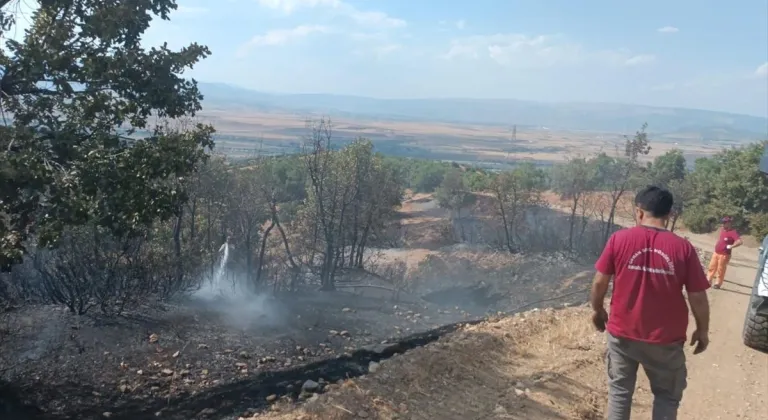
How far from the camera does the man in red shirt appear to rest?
13.2 ft

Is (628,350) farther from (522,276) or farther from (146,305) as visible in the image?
(522,276)

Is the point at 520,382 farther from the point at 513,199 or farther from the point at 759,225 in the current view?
the point at 513,199

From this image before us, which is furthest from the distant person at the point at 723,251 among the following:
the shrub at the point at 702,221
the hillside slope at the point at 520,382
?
the shrub at the point at 702,221

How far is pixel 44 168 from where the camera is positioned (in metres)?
6.32

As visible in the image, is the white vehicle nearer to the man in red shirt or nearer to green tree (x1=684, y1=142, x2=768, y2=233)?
the man in red shirt

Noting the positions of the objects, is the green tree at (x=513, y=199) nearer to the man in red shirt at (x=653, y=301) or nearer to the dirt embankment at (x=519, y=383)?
the dirt embankment at (x=519, y=383)

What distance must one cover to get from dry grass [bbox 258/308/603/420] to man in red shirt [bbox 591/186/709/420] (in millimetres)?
1596

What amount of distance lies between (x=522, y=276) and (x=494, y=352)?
16323 mm

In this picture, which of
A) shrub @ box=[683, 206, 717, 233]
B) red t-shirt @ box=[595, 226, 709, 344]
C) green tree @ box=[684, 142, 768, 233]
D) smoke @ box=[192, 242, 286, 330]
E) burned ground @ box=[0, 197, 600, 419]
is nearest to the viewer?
red t-shirt @ box=[595, 226, 709, 344]

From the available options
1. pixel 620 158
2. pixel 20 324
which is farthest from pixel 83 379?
pixel 620 158

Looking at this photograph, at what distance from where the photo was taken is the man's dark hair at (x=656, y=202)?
4148mm

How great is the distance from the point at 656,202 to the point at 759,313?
5.59 m

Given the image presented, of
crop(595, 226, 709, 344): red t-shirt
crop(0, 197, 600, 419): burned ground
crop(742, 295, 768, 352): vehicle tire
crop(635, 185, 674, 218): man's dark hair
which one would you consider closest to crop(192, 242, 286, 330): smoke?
crop(0, 197, 600, 419): burned ground

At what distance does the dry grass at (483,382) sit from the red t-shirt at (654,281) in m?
1.95
